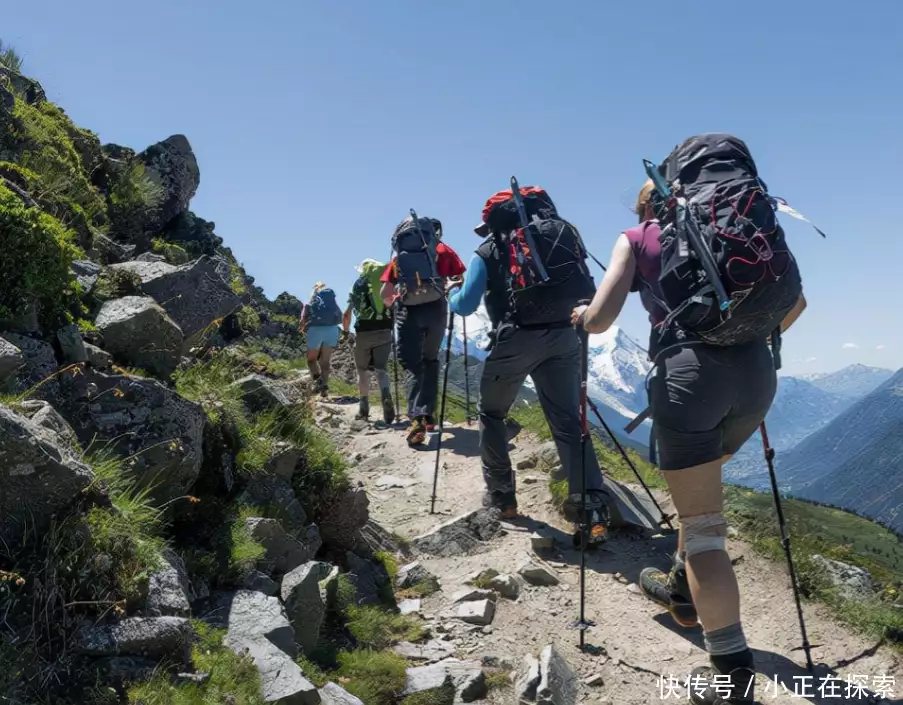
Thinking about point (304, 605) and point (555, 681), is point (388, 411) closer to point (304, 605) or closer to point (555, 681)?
point (304, 605)

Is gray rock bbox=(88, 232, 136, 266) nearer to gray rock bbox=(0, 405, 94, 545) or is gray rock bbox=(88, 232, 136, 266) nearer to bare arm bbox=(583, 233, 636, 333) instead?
gray rock bbox=(0, 405, 94, 545)

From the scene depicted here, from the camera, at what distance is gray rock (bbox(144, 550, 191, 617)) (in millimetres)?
3500

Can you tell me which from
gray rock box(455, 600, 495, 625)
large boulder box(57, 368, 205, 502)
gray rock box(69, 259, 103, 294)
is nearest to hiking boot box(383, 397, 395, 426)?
gray rock box(455, 600, 495, 625)

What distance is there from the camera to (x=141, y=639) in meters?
3.24

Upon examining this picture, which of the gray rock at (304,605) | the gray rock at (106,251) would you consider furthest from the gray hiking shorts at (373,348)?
the gray rock at (304,605)

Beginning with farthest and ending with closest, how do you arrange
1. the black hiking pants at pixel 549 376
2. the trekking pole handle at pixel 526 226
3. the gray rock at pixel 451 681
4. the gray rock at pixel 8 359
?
the black hiking pants at pixel 549 376, the trekking pole handle at pixel 526 226, the gray rock at pixel 451 681, the gray rock at pixel 8 359

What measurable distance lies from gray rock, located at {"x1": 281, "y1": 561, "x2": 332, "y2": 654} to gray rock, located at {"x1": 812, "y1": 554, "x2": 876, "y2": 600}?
4269mm

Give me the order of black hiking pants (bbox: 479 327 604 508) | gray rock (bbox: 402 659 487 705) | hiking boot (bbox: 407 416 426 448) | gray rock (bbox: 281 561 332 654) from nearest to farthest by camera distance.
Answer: gray rock (bbox: 402 659 487 705), gray rock (bbox: 281 561 332 654), black hiking pants (bbox: 479 327 604 508), hiking boot (bbox: 407 416 426 448)

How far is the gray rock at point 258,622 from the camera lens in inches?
157

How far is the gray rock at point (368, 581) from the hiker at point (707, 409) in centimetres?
265

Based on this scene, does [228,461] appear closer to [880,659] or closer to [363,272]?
[880,659]

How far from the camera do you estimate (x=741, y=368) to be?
4109 mm

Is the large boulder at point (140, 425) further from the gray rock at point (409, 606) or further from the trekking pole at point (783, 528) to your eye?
the trekking pole at point (783, 528)

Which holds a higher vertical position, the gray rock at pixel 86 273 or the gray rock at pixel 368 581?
the gray rock at pixel 86 273
